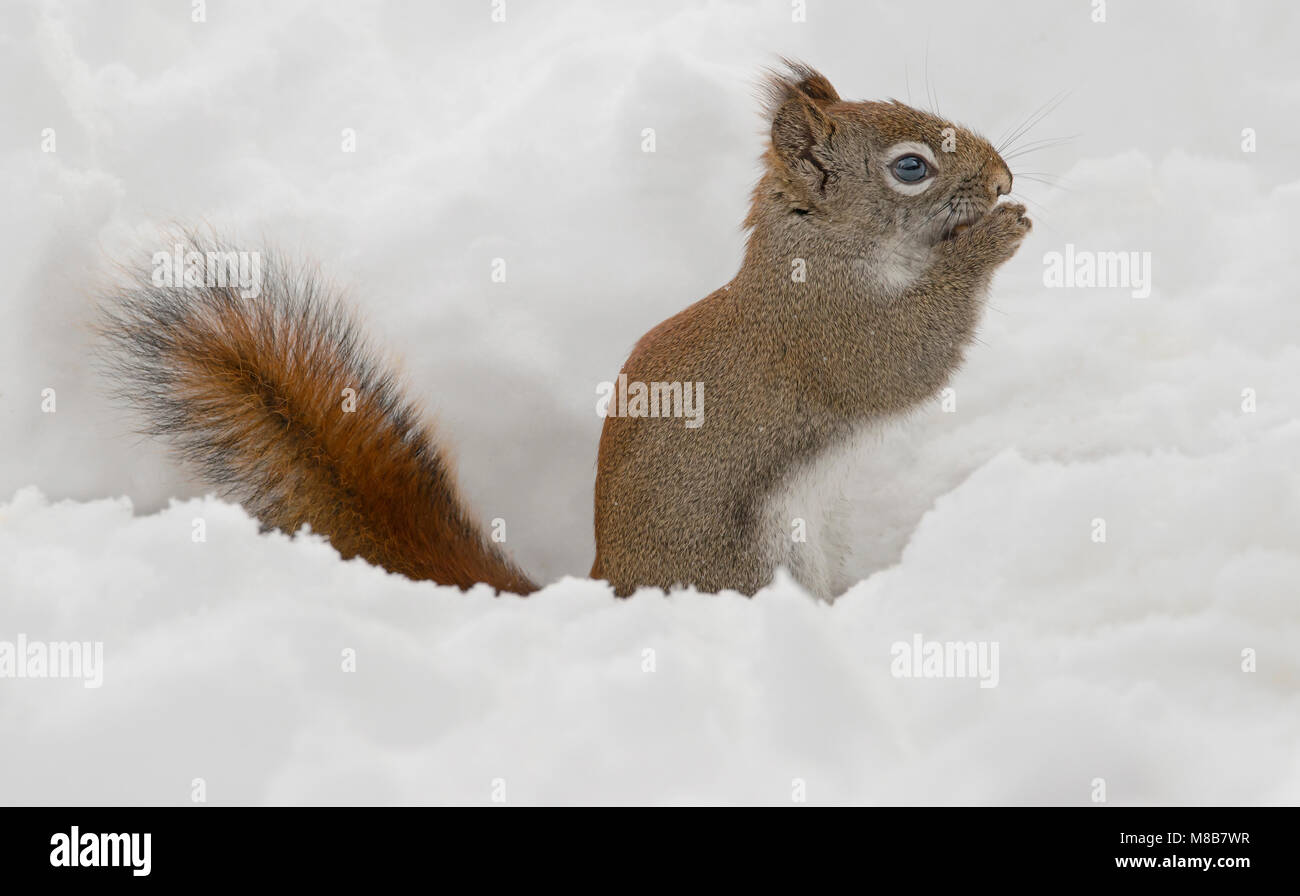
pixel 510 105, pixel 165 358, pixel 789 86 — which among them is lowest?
pixel 165 358

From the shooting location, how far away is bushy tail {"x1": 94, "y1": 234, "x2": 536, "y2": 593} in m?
1.80

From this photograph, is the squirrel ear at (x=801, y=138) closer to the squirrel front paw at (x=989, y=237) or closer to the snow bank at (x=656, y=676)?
the squirrel front paw at (x=989, y=237)

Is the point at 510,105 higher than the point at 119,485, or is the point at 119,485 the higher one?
the point at 510,105

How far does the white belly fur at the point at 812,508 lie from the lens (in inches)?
69.6

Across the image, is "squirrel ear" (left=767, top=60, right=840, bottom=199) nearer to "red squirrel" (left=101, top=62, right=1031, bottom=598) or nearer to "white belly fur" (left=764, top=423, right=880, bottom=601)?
"red squirrel" (left=101, top=62, right=1031, bottom=598)

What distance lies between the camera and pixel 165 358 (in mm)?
1800

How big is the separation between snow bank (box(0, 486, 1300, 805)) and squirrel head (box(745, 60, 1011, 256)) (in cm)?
45

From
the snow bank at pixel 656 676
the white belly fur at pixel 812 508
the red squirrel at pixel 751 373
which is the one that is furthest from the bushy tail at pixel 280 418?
the white belly fur at pixel 812 508

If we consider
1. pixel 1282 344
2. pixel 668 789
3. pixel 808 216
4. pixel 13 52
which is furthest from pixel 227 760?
pixel 1282 344

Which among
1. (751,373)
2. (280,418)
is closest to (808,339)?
(751,373)

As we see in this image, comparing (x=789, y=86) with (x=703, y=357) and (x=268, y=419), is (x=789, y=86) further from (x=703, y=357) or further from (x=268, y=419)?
(x=268, y=419)

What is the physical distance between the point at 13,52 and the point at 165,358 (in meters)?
0.78

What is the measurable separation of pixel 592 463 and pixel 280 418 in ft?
1.93

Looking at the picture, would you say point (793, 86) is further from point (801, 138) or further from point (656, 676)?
point (656, 676)
